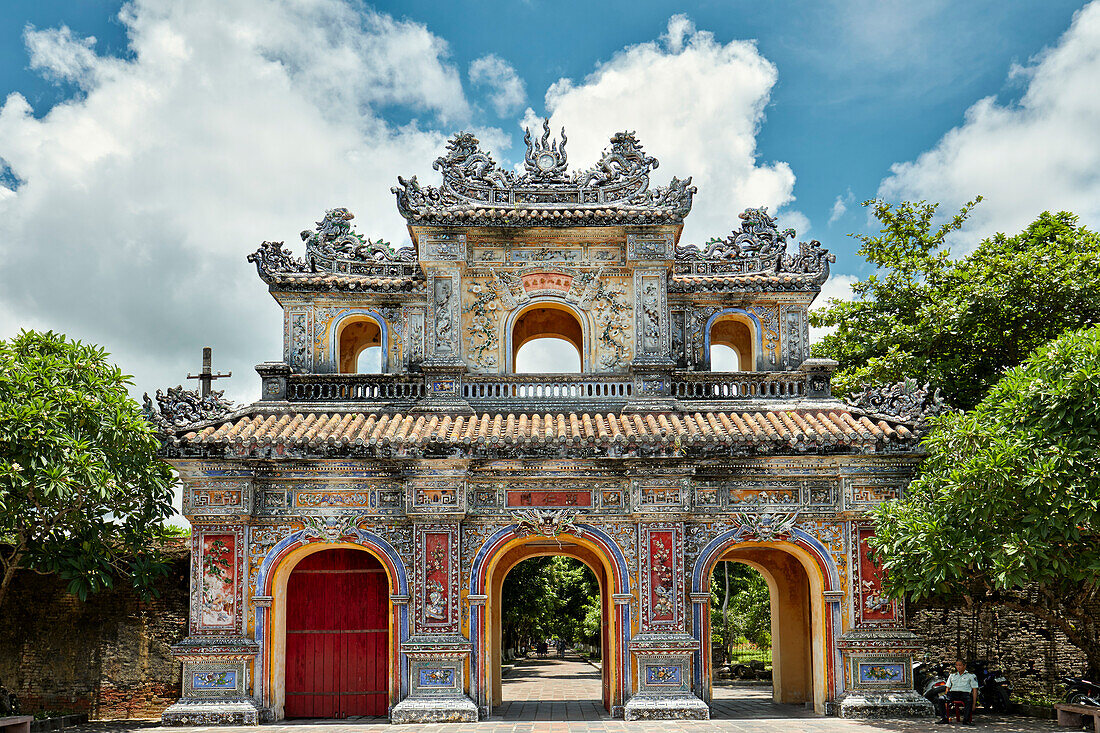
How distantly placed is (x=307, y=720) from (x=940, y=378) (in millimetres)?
15462

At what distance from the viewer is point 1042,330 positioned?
69.4ft

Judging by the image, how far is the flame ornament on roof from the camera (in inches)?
715

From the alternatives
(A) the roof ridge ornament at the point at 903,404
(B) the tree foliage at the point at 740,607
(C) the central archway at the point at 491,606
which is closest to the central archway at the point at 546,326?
(C) the central archway at the point at 491,606

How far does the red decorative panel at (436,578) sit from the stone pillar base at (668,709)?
3416 mm

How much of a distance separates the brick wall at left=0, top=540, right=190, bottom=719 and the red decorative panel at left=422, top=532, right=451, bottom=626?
16.4 feet

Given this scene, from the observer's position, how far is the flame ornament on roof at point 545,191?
1817cm

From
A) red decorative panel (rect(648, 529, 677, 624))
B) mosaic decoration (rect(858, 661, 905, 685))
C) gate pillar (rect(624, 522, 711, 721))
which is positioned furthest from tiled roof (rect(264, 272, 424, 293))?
mosaic decoration (rect(858, 661, 905, 685))

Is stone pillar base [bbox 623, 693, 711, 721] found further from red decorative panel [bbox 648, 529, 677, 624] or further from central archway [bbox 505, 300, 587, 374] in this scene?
central archway [bbox 505, 300, 587, 374]

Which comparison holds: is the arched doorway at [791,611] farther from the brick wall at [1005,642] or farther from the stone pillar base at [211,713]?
the stone pillar base at [211,713]

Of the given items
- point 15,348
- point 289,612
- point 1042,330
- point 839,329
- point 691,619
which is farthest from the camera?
point 839,329

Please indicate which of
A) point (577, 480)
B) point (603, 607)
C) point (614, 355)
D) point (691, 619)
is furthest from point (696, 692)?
point (614, 355)

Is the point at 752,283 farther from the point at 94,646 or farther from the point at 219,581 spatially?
the point at 94,646

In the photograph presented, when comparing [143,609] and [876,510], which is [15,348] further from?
[876,510]

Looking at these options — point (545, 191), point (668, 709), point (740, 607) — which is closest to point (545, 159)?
point (545, 191)
